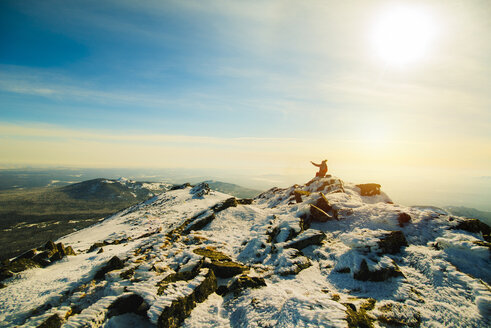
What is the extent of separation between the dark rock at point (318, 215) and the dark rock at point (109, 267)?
1668 cm

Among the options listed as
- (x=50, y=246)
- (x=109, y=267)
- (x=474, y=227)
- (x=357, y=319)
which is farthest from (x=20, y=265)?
(x=474, y=227)

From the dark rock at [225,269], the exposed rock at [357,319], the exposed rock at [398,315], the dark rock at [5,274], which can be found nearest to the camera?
the exposed rock at [357,319]

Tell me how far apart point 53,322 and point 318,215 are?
1925cm

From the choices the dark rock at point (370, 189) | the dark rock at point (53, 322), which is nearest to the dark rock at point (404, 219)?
the dark rock at point (370, 189)

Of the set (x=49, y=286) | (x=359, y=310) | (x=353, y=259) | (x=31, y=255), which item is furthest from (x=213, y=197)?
(x=359, y=310)

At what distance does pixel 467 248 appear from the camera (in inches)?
454

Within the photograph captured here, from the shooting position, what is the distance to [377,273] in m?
10.5

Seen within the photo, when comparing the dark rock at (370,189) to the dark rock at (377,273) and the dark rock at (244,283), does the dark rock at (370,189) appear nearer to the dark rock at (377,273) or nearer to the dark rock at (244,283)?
the dark rock at (377,273)

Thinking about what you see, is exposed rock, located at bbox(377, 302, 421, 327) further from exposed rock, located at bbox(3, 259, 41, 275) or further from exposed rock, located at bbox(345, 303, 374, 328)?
exposed rock, located at bbox(3, 259, 41, 275)

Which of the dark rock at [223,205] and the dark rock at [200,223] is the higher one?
the dark rock at [223,205]

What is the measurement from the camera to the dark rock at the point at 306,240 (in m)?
14.9

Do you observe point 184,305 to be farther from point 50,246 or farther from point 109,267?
point 50,246

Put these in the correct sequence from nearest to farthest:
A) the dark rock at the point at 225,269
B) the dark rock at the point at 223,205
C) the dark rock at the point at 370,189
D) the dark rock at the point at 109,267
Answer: the dark rock at the point at 225,269 → the dark rock at the point at 109,267 → the dark rock at the point at 223,205 → the dark rock at the point at 370,189

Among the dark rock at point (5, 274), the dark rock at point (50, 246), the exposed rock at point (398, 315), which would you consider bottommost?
the dark rock at point (50, 246)
